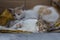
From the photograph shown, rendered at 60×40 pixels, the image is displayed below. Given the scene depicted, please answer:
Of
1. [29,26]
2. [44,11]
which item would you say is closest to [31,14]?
[44,11]

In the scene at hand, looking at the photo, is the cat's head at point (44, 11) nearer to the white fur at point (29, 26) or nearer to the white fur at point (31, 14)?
the white fur at point (31, 14)

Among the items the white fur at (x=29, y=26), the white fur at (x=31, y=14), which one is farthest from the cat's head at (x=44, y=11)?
the white fur at (x=29, y=26)

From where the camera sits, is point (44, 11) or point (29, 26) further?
point (44, 11)

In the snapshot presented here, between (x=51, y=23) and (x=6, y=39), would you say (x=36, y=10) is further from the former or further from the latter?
(x=6, y=39)

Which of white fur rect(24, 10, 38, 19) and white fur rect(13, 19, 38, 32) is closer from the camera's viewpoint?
white fur rect(13, 19, 38, 32)

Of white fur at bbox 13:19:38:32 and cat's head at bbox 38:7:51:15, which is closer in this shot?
white fur at bbox 13:19:38:32

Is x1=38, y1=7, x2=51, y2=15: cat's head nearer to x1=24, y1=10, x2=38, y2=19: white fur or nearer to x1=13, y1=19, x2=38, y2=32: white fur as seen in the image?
x1=24, y1=10, x2=38, y2=19: white fur

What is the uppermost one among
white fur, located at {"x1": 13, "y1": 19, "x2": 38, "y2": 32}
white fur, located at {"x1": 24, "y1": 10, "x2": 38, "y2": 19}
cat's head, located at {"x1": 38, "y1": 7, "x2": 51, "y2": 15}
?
cat's head, located at {"x1": 38, "y1": 7, "x2": 51, "y2": 15}

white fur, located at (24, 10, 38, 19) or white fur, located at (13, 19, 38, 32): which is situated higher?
white fur, located at (24, 10, 38, 19)

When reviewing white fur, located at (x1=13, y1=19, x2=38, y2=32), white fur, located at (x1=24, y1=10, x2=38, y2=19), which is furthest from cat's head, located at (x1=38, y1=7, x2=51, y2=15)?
white fur, located at (x1=13, y1=19, x2=38, y2=32)

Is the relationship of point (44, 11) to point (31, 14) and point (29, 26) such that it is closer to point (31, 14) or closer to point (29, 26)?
point (31, 14)

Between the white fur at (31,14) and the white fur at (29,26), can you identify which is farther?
the white fur at (31,14)

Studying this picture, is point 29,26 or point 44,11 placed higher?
point 44,11

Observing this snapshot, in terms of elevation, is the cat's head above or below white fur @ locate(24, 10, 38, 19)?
above
